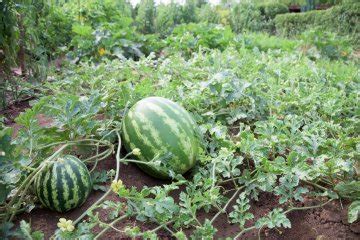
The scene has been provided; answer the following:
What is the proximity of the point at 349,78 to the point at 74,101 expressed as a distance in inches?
123

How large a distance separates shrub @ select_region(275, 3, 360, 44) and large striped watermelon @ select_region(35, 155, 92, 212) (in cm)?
1117

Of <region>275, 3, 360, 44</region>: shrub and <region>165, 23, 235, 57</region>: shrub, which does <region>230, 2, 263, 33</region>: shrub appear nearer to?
<region>275, 3, 360, 44</region>: shrub

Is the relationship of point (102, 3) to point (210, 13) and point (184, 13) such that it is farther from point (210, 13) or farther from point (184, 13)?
point (210, 13)

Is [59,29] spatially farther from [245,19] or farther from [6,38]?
[245,19]

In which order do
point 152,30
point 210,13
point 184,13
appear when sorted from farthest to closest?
A: point 210,13
point 184,13
point 152,30

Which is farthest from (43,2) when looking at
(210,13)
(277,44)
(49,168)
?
(210,13)

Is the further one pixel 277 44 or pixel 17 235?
pixel 277 44

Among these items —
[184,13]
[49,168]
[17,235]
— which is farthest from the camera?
[184,13]

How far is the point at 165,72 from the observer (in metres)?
3.73

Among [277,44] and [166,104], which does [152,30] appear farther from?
[166,104]

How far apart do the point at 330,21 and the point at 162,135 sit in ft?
44.3

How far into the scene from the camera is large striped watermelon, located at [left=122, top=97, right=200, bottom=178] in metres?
2.08

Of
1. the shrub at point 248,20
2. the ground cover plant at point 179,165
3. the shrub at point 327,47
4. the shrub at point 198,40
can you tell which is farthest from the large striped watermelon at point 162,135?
the shrub at point 248,20

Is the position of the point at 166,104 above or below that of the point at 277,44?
above
